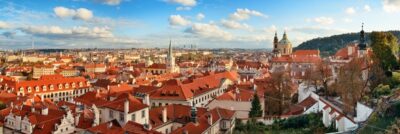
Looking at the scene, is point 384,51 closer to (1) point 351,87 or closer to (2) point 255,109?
(1) point 351,87

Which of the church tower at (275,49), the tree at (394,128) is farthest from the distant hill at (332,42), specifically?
the tree at (394,128)

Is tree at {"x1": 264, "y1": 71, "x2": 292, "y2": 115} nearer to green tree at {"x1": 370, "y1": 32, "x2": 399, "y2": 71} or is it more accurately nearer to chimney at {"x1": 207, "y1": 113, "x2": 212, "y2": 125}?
green tree at {"x1": 370, "y1": 32, "x2": 399, "y2": 71}

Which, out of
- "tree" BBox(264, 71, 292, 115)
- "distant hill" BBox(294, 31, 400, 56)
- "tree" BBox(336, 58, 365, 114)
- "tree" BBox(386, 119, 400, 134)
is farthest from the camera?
"distant hill" BBox(294, 31, 400, 56)

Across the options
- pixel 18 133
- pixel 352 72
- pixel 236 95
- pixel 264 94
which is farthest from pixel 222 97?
pixel 18 133

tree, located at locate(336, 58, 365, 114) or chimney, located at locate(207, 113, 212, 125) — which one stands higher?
tree, located at locate(336, 58, 365, 114)

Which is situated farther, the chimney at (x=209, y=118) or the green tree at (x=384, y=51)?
the green tree at (x=384, y=51)

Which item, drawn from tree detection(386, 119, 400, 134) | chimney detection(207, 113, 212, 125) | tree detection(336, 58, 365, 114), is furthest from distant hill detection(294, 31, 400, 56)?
tree detection(386, 119, 400, 134)

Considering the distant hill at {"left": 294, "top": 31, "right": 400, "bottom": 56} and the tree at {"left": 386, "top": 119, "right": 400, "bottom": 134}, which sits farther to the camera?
the distant hill at {"left": 294, "top": 31, "right": 400, "bottom": 56}

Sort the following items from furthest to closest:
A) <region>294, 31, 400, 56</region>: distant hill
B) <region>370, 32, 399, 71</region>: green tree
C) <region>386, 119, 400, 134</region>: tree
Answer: <region>294, 31, 400, 56</region>: distant hill, <region>370, 32, 399, 71</region>: green tree, <region>386, 119, 400, 134</region>: tree

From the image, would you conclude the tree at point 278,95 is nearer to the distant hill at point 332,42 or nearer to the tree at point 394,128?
the tree at point 394,128

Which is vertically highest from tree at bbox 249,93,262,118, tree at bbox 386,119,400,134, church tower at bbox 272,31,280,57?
church tower at bbox 272,31,280,57

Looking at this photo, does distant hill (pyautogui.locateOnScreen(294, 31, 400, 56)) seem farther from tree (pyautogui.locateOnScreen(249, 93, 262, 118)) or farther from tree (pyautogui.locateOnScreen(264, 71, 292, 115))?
tree (pyautogui.locateOnScreen(249, 93, 262, 118))

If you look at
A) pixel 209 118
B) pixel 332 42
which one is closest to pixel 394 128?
pixel 209 118
